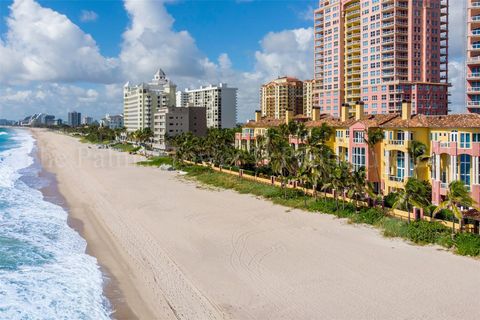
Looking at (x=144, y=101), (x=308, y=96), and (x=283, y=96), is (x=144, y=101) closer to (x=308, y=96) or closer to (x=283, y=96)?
(x=283, y=96)

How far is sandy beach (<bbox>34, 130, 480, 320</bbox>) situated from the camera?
19125mm

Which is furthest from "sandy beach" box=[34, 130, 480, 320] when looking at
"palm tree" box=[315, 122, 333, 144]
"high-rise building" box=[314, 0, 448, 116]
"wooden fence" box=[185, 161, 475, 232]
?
"high-rise building" box=[314, 0, 448, 116]

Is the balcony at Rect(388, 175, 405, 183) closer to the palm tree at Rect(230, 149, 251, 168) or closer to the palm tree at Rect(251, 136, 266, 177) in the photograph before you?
the palm tree at Rect(251, 136, 266, 177)

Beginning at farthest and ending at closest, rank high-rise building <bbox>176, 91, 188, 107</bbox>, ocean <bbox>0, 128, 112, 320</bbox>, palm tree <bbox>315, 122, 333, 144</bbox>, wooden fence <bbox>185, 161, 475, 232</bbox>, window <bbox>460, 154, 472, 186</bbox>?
1. high-rise building <bbox>176, 91, 188, 107</bbox>
2. palm tree <bbox>315, 122, 333, 144</bbox>
3. window <bbox>460, 154, 472, 186</bbox>
4. wooden fence <bbox>185, 161, 475, 232</bbox>
5. ocean <bbox>0, 128, 112, 320</bbox>

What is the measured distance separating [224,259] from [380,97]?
6602 centimetres

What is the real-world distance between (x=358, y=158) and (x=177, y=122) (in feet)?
273

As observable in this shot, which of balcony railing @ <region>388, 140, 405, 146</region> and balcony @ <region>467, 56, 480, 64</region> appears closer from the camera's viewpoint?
balcony railing @ <region>388, 140, 405, 146</region>

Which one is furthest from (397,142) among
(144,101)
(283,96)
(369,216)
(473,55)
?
(144,101)

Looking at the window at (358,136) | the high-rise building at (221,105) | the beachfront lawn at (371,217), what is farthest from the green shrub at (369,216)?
the high-rise building at (221,105)

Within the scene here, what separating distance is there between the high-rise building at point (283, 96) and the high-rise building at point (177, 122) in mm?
36866

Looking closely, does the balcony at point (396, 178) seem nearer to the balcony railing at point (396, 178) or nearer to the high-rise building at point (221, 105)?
the balcony railing at point (396, 178)

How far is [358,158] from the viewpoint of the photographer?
140 feet

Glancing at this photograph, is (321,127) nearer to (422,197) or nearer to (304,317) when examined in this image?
(422,197)

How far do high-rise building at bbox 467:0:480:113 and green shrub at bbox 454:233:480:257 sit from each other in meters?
30.3
